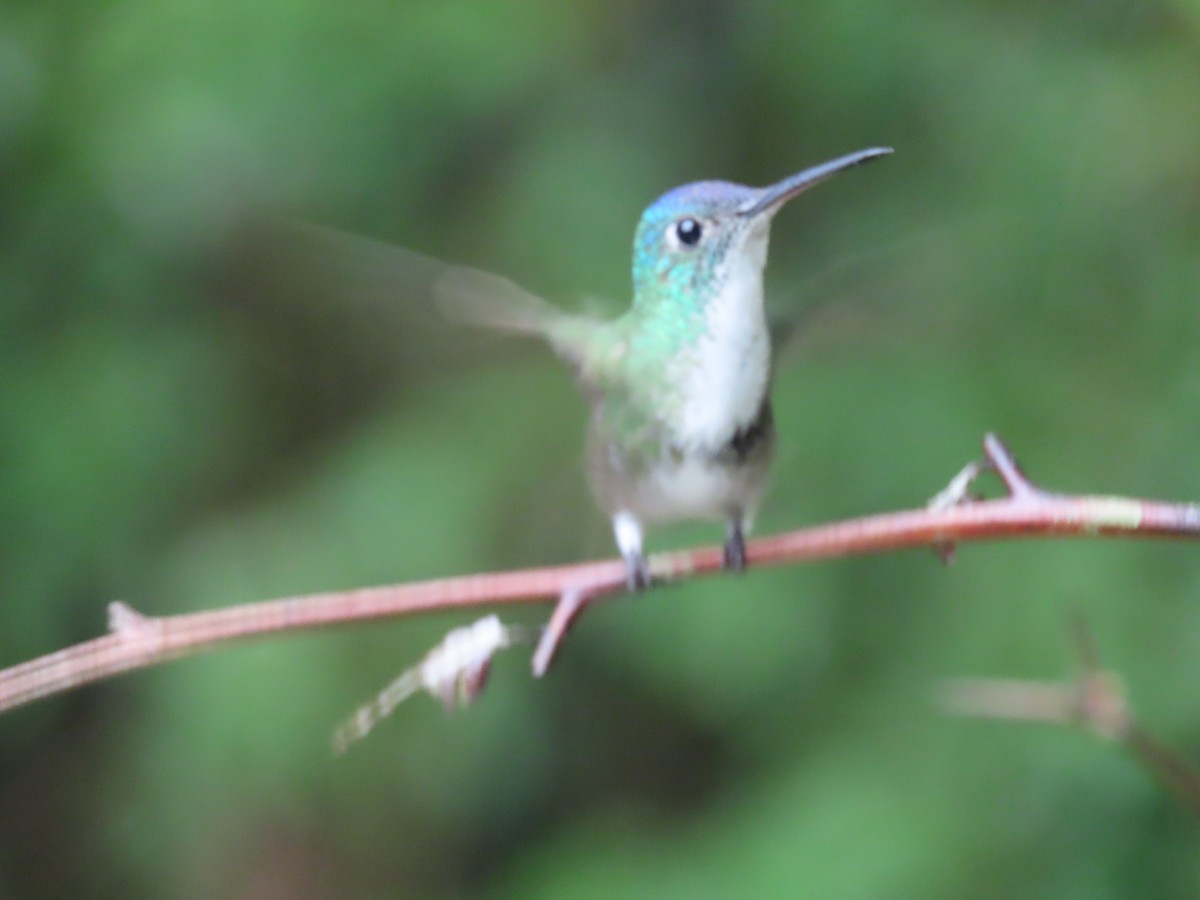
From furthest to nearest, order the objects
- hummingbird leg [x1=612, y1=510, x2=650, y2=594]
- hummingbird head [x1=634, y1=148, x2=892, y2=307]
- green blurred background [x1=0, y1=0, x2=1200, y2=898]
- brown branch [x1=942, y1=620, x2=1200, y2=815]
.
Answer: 1. green blurred background [x1=0, y1=0, x2=1200, y2=898]
2. hummingbird leg [x1=612, y1=510, x2=650, y2=594]
3. hummingbird head [x1=634, y1=148, x2=892, y2=307]
4. brown branch [x1=942, y1=620, x2=1200, y2=815]

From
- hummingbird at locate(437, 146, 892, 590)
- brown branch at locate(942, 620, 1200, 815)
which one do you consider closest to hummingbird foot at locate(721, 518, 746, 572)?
hummingbird at locate(437, 146, 892, 590)

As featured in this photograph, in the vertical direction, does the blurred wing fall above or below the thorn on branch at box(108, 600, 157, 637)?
above

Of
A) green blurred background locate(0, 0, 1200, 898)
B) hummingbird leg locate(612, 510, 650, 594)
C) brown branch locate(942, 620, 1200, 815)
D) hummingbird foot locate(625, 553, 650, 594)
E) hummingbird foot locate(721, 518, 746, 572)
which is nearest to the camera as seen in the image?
brown branch locate(942, 620, 1200, 815)

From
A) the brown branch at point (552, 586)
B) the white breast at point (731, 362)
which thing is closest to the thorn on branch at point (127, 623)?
the brown branch at point (552, 586)

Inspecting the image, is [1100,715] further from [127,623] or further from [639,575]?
[127,623]

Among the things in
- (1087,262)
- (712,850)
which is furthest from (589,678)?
(1087,262)

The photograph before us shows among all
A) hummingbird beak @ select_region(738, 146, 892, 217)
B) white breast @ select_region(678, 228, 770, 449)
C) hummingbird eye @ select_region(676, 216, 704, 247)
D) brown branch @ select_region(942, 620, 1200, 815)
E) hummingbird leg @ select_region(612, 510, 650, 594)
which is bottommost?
brown branch @ select_region(942, 620, 1200, 815)

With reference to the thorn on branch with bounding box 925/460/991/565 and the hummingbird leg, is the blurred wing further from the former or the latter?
the thorn on branch with bounding box 925/460/991/565
